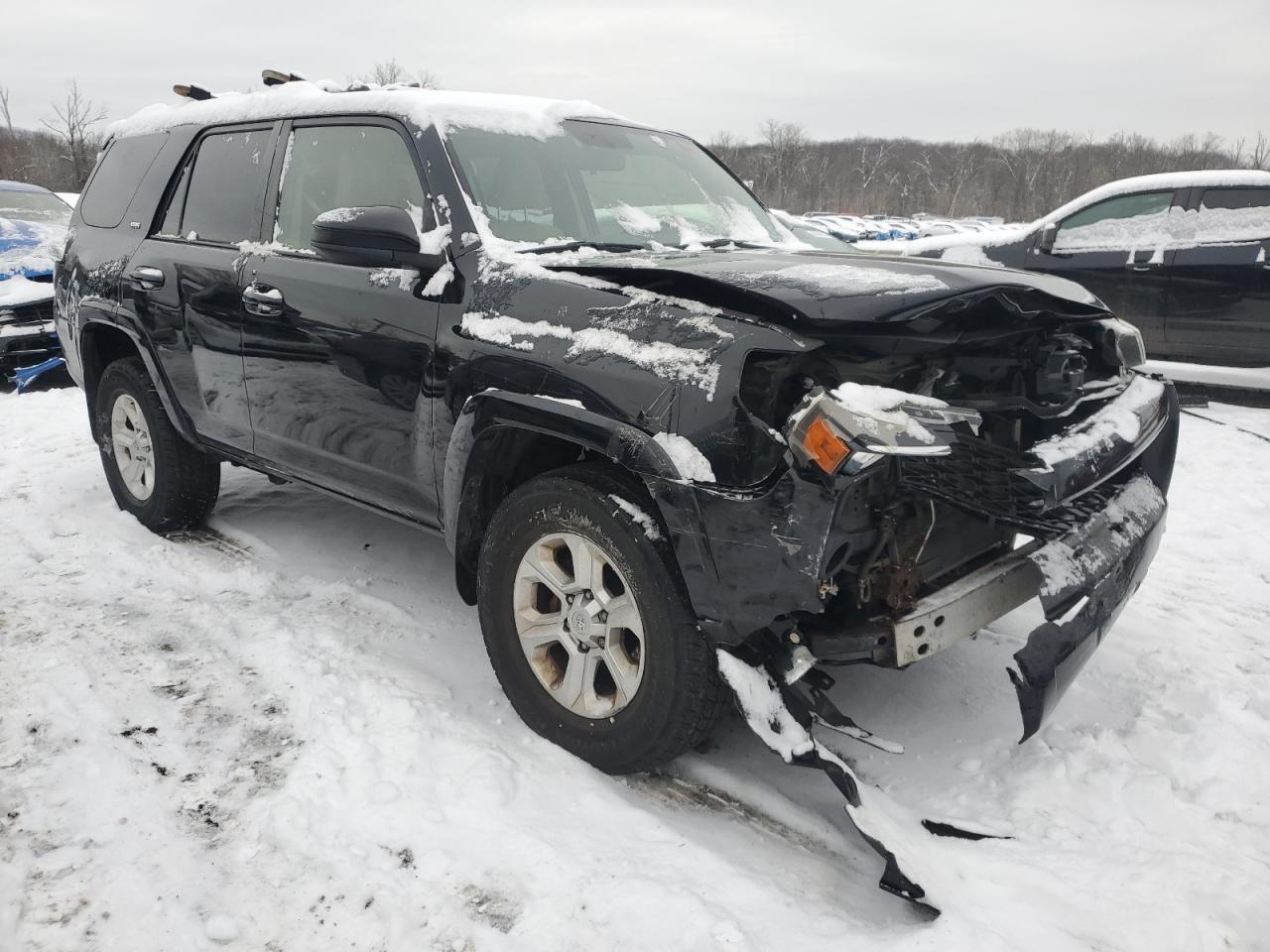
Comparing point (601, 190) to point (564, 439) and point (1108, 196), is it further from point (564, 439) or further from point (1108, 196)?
point (1108, 196)

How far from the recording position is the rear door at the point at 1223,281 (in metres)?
7.26

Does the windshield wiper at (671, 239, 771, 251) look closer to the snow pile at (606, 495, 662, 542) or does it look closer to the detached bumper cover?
the snow pile at (606, 495, 662, 542)

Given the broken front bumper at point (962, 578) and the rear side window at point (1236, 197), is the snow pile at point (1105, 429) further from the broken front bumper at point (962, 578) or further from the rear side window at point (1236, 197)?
the rear side window at point (1236, 197)

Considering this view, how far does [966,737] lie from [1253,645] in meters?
1.37

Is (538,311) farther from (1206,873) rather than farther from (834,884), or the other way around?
(1206,873)

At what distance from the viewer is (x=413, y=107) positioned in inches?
125

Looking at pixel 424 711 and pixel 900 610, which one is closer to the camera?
pixel 900 610

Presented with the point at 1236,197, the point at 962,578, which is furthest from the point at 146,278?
the point at 1236,197

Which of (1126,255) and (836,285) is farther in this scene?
(1126,255)

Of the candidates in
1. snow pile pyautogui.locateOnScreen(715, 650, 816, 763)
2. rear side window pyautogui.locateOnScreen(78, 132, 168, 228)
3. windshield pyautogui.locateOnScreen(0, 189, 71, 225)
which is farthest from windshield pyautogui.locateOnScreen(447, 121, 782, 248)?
windshield pyautogui.locateOnScreen(0, 189, 71, 225)

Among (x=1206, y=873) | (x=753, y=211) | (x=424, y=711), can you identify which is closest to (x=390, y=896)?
(x=424, y=711)

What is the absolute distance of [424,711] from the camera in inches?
115

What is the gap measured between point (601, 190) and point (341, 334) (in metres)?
1.08

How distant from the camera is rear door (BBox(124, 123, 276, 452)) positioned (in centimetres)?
370
